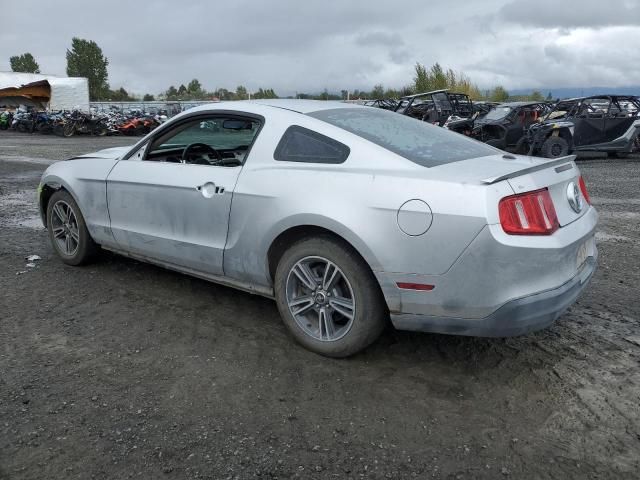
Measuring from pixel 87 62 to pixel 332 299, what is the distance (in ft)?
304

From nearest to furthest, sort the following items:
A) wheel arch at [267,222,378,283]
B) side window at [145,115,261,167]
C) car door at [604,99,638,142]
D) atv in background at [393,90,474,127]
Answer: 1. wheel arch at [267,222,378,283]
2. side window at [145,115,261,167]
3. car door at [604,99,638,142]
4. atv in background at [393,90,474,127]

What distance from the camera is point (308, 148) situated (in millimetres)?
3545

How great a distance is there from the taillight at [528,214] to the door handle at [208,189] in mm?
1828

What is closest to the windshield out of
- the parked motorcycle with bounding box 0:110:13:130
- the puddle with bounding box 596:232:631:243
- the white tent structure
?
the puddle with bounding box 596:232:631:243

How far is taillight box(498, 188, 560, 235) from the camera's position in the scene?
9.36ft

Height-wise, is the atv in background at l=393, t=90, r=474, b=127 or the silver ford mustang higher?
the atv in background at l=393, t=90, r=474, b=127

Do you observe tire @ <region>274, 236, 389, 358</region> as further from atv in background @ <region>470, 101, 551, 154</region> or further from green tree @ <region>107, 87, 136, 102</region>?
green tree @ <region>107, 87, 136, 102</region>

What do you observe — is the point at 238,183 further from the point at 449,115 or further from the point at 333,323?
the point at 449,115

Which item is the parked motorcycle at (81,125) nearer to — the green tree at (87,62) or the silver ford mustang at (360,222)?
the silver ford mustang at (360,222)

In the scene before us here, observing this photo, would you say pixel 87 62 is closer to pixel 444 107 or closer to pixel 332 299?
pixel 444 107

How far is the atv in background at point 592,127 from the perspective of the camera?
1424 centimetres

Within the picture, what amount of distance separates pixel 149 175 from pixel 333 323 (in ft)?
6.09

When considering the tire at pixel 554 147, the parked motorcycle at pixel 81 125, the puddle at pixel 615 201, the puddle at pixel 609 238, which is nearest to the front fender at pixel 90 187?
the puddle at pixel 609 238

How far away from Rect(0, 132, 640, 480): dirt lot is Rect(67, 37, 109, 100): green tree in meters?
89.6
